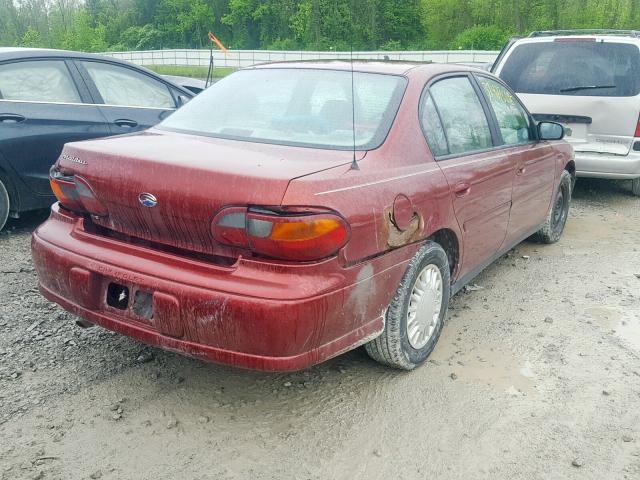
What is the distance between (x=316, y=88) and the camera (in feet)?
11.8

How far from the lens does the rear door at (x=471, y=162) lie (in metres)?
3.55

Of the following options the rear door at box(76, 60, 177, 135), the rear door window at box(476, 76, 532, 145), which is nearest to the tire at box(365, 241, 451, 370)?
the rear door window at box(476, 76, 532, 145)

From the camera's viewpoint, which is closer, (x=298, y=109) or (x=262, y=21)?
(x=298, y=109)

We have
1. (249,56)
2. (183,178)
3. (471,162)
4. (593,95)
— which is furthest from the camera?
(249,56)

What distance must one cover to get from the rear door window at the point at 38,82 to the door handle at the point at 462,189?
11.8ft

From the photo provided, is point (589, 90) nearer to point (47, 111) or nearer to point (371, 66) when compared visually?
point (371, 66)

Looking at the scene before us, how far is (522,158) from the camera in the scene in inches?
179

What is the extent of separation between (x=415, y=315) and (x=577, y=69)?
15.9 feet

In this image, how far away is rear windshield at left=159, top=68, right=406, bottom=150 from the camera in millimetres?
3203

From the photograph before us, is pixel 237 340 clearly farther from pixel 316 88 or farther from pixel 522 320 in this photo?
pixel 522 320

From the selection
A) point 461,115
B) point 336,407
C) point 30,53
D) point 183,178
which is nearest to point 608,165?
point 461,115

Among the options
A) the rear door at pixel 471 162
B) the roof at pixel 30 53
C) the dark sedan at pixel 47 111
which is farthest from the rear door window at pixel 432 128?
the roof at pixel 30 53

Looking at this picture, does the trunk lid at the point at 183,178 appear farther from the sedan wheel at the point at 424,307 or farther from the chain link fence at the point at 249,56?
the chain link fence at the point at 249,56

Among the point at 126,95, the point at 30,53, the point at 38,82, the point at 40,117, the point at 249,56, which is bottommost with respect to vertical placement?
the point at 249,56
